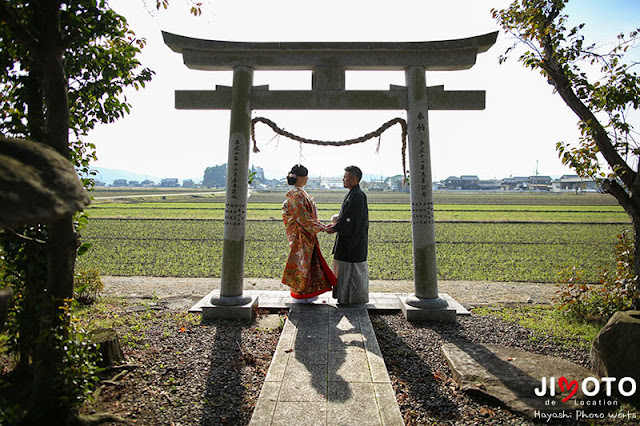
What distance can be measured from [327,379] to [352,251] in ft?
9.71

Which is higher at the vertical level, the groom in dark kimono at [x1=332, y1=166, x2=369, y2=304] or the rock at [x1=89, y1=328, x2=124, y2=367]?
the groom in dark kimono at [x1=332, y1=166, x2=369, y2=304]

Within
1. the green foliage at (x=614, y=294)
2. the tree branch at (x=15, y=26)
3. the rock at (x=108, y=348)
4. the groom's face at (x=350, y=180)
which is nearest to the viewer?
the tree branch at (x=15, y=26)

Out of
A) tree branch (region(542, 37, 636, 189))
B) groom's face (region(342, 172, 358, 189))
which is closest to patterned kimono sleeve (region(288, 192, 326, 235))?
groom's face (region(342, 172, 358, 189))

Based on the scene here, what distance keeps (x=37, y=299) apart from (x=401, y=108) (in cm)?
574

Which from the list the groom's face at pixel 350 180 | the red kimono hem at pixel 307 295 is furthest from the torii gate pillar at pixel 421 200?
the red kimono hem at pixel 307 295

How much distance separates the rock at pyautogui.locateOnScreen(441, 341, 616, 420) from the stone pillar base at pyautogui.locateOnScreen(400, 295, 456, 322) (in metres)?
1.26

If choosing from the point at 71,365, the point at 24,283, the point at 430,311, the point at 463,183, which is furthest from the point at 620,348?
the point at 463,183

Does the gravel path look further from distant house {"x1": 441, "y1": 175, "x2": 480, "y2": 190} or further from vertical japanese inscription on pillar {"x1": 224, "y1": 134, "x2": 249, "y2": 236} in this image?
distant house {"x1": 441, "y1": 175, "x2": 480, "y2": 190}

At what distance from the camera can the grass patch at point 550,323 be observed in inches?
223

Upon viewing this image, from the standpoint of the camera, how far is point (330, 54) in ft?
22.2

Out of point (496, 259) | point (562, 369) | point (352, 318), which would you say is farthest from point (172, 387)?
point (496, 259)

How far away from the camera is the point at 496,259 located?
1313 centimetres

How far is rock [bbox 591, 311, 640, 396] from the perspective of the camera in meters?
3.85

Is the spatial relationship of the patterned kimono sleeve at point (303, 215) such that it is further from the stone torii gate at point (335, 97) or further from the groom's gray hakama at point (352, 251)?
the stone torii gate at point (335, 97)
